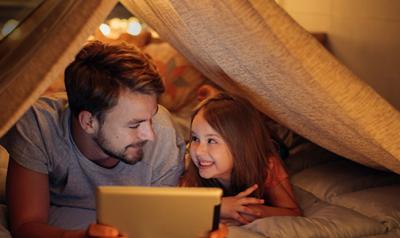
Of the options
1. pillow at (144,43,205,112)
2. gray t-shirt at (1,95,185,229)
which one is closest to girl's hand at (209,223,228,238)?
gray t-shirt at (1,95,185,229)

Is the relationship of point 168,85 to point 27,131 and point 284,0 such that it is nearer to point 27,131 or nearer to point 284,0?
point 284,0

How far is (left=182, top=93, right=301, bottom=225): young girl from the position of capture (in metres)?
1.84

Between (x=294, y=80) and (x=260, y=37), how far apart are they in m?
0.14

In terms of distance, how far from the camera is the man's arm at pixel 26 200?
1.52m

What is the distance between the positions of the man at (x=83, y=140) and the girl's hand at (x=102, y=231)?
26cm

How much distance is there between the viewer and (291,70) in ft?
4.23

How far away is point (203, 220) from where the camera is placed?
1286mm

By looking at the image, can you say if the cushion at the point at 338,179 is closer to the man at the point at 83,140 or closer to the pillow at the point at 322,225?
the pillow at the point at 322,225

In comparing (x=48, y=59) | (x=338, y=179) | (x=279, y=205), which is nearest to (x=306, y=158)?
(x=338, y=179)

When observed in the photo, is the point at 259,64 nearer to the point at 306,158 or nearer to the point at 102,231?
the point at 102,231

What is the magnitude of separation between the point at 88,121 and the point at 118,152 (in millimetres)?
112

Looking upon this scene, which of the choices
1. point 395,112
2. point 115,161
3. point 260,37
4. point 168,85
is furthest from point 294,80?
point 168,85

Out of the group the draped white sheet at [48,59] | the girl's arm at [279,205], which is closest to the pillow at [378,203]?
the girl's arm at [279,205]

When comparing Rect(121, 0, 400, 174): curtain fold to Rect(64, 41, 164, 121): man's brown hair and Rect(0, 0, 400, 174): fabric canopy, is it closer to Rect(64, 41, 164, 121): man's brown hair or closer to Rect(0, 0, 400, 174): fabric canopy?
Rect(0, 0, 400, 174): fabric canopy
